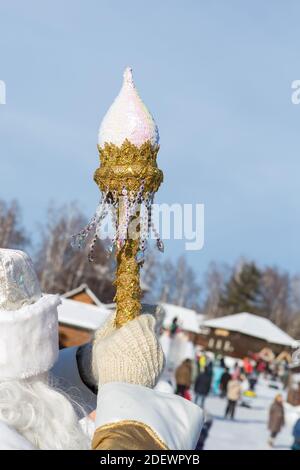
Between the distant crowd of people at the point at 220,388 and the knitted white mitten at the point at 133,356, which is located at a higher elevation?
the knitted white mitten at the point at 133,356

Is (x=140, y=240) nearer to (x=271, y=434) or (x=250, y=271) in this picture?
(x=271, y=434)

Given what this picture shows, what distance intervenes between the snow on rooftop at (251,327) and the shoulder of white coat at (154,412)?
46.9 m

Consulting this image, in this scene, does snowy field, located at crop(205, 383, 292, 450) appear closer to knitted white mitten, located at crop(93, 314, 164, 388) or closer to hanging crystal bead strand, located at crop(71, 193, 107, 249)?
hanging crystal bead strand, located at crop(71, 193, 107, 249)

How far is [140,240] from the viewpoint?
2543mm

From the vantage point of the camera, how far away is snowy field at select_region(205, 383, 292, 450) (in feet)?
48.1

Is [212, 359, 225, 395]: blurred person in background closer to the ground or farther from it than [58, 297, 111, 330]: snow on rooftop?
closer to the ground

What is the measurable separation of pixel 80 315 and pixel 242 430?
17.7 feet

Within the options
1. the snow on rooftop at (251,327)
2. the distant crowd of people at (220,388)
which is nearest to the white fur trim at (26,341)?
the distant crowd of people at (220,388)

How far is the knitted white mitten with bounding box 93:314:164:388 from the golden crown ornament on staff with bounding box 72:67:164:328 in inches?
9.1

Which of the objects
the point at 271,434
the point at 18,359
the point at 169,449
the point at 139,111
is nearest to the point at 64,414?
the point at 18,359

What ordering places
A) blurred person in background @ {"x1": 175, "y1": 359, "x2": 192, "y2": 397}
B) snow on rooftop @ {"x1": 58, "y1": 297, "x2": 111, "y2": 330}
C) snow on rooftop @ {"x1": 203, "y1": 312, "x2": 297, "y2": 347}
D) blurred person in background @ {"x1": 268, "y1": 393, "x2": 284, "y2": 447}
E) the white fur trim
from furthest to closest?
snow on rooftop @ {"x1": 203, "y1": 312, "x2": 297, "y2": 347}
snow on rooftop @ {"x1": 58, "y1": 297, "x2": 111, "y2": 330}
blurred person in background @ {"x1": 175, "y1": 359, "x2": 192, "y2": 397}
blurred person in background @ {"x1": 268, "y1": 393, "x2": 284, "y2": 447}
the white fur trim

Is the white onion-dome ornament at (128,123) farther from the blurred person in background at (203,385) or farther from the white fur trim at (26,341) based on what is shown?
the blurred person in background at (203,385)

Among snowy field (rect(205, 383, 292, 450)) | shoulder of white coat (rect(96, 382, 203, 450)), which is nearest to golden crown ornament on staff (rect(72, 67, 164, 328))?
shoulder of white coat (rect(96, 382, 203, 450))

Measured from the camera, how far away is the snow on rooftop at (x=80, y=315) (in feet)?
65.3
